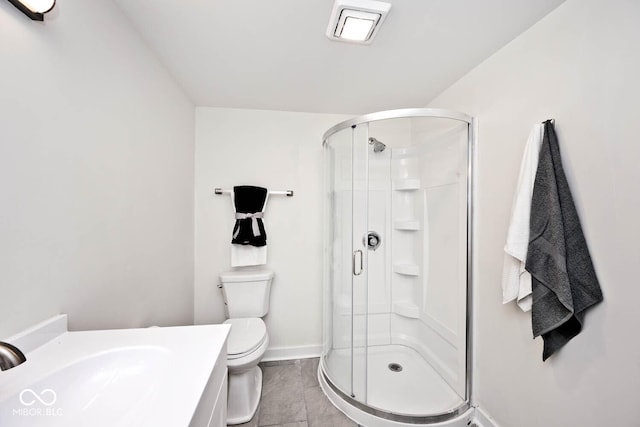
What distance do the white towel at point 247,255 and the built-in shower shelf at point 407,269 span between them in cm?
106

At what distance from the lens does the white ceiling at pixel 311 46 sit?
3.63 ft

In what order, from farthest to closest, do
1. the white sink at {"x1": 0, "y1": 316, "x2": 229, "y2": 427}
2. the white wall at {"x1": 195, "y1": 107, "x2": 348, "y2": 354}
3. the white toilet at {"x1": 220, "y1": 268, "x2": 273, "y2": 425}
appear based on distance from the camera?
the white wall at {"x1": 195, "y1": 107, "x2": 348, "y2": 354} → the white toilet at {"x1": 220, "y1": 268, "x2": 273, "y2": 425} → the white sink at {"x1": 0, "y1": 316, "x2": 229, "y2": 427}

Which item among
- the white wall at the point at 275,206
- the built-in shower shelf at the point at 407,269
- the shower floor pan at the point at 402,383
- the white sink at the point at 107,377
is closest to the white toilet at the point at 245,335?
the white wall at the point at 275,206

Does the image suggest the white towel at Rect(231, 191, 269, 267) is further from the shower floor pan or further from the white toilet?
the shower floor pan

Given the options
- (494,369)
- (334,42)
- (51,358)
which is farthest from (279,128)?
(494,369)

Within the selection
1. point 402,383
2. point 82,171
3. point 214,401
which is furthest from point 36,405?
point 402,383

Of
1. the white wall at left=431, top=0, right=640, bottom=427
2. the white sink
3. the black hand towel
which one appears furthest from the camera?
the black hand towel

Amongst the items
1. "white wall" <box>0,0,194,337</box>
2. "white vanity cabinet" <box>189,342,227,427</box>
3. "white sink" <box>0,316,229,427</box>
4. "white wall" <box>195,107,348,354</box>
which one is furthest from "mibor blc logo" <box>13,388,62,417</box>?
"white wall" <box>195,107,348,354</box>

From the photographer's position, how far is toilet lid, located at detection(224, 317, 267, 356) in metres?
1.48

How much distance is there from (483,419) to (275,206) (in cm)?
198

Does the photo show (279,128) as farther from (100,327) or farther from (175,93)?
(100,327)

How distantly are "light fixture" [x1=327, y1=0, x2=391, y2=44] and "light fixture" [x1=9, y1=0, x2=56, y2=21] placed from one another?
967 millimetres

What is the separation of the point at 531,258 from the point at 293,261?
163 centimetres

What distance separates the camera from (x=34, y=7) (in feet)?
2.34
